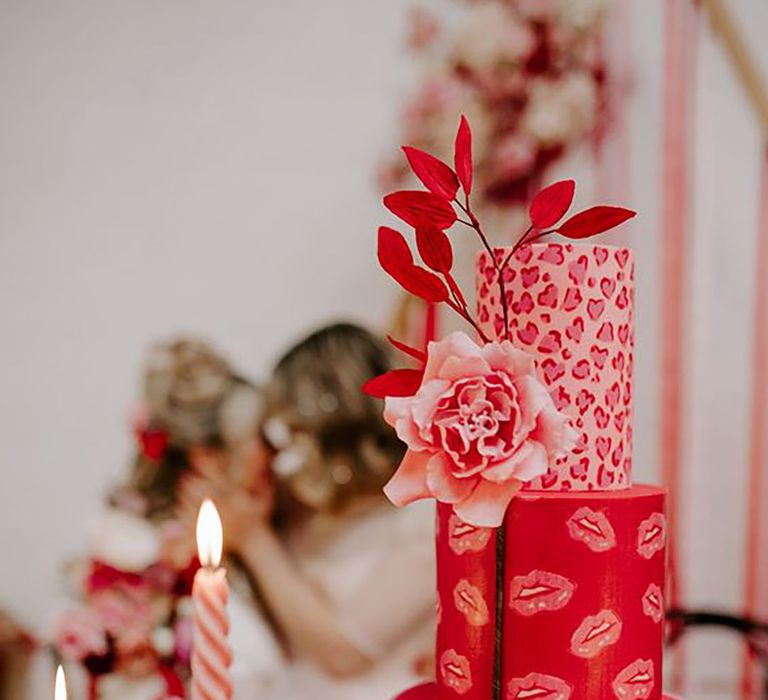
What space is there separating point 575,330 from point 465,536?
0.70 feet

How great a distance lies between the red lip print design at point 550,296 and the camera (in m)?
0.81

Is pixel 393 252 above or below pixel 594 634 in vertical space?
above

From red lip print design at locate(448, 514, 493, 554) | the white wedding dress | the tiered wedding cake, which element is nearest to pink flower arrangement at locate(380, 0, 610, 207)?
the white wedding dress

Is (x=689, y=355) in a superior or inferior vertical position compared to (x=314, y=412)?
superior

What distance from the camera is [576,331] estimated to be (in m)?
0.82

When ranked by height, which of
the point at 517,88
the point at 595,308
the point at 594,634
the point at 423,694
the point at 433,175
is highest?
the point at 517,88

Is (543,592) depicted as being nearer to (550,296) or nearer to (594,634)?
(594,634)

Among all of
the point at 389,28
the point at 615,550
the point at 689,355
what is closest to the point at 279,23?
the point at 389,28

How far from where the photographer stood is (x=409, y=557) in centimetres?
199

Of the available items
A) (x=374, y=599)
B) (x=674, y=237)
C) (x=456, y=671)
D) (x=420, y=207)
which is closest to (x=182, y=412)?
(x=374, y=599)

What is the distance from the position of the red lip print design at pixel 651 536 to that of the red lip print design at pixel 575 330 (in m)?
0.18

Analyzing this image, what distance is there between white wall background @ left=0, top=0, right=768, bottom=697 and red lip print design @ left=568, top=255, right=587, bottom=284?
4.17ft

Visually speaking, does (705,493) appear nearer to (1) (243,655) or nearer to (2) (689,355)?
(2) (689,355)

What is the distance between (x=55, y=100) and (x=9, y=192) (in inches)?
9.5
